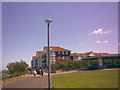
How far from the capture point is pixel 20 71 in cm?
3556

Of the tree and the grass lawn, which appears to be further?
the tree

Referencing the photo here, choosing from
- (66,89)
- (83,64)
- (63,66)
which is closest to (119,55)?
(83,64)

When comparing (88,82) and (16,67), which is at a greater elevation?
(88,82)

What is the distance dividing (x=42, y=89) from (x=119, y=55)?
110 ft

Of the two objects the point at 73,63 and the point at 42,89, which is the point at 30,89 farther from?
the point at 73,63

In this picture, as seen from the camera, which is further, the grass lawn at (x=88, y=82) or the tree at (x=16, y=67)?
the tree at (x=16, y=67)

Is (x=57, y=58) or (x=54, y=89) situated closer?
(x=54, y=89)

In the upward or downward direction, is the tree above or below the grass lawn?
below

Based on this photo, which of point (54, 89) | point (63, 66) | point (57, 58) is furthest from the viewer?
point (57, 58)

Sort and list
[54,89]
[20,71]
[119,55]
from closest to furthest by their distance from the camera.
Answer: [54,89]
[20,71]
[119,55]

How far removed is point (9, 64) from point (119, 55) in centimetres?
3246

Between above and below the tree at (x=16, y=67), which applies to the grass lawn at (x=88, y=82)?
above

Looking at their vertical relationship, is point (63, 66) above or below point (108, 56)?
below

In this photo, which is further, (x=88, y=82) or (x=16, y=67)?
(x=16, y=67)
